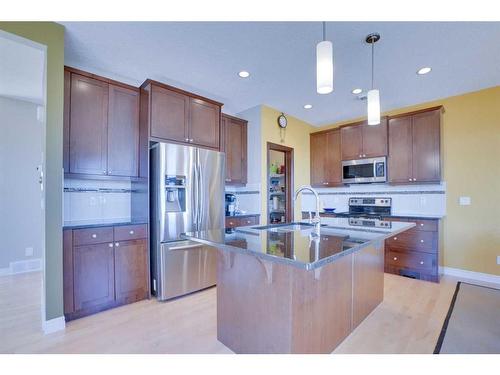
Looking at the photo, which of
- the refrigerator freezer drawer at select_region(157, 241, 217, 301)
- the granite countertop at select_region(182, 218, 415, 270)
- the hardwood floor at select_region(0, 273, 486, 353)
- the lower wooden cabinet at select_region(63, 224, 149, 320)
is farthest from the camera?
the refrigerator freezer drawer at select_region(157, 241, 217, 301)

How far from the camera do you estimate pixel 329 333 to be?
1680 mm

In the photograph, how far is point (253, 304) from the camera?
1.54 metres


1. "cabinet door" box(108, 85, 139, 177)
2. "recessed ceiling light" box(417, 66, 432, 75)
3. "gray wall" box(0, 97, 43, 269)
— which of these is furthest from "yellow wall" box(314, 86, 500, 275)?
"gray wall" box(0, 97, 43, 269)

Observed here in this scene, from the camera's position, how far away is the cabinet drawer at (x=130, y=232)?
2.50 metres

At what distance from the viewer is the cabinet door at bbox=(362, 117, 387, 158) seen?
3.93m

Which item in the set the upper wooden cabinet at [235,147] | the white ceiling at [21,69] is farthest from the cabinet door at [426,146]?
the white ceiling at [21,69]

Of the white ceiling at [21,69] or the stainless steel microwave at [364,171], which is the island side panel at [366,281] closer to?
the stainless steel microwave at [364,171]

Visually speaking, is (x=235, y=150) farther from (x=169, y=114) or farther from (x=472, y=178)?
(x=472, y=178)

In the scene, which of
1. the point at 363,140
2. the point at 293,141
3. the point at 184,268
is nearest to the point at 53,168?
the point at 184,268

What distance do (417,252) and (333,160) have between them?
202 centimetres

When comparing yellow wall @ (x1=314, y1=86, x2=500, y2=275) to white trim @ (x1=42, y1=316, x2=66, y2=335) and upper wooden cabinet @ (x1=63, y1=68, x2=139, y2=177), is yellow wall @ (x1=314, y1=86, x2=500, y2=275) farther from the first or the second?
white trim @ (x1=42, y1=316, x2=66, y2=335)

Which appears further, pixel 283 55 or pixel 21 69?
pixel 21 69

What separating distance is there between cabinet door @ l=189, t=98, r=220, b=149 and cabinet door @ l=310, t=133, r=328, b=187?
90.8 inches
